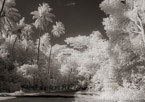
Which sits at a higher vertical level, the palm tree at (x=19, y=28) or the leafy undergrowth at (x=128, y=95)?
the palm tree at (x=19, y=28)

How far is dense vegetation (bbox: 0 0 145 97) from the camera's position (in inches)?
936

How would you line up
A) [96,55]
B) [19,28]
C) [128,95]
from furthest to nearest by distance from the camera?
[19,28], [96,55], [128,95]

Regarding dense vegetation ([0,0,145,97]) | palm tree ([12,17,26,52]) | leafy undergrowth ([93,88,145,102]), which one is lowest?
leafy undergrowth ([93,88,145,102])

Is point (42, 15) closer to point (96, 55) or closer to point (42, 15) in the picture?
point (42, 15)

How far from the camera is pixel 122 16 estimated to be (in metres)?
25.4

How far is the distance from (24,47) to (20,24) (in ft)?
19.7

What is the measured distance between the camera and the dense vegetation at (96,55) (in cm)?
2378

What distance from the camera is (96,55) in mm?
31328

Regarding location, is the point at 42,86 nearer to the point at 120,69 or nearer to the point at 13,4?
the point at 13,4

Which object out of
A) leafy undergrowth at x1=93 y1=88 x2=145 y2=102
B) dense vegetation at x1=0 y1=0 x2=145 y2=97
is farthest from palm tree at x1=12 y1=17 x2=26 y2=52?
leafy undergrowth at x1=93 y1=88 x2=145 y2=102

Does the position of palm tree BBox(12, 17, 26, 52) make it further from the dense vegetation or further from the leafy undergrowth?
the leafy undergrowth

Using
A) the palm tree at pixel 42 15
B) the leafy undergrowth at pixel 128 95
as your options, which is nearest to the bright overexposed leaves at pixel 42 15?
the palm tree at pixel 42 15

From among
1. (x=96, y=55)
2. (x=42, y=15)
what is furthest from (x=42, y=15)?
(x=96, y=55)

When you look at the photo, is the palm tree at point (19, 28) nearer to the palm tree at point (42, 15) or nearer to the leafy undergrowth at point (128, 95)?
the palm tree at point (42, 15)
